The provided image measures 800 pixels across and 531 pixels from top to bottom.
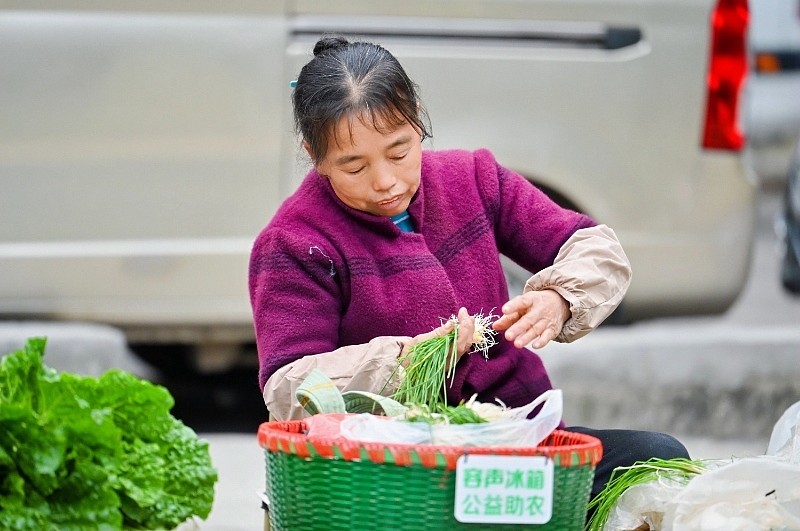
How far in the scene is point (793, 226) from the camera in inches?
267

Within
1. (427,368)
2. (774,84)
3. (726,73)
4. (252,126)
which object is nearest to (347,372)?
(427,368)

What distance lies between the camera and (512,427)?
6.38ft

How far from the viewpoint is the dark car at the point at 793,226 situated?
22.0 ft

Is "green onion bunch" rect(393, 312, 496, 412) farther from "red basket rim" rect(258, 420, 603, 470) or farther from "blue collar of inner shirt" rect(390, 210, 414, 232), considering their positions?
"blue collar of inner shirt" rect(390, 210, 414, 232)

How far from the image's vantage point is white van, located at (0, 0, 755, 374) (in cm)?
437

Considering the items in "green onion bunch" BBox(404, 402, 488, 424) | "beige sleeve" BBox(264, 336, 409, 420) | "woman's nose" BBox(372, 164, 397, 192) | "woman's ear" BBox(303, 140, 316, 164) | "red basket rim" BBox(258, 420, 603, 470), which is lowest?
"red basket rim" BBox(258, 420, 603, 470)

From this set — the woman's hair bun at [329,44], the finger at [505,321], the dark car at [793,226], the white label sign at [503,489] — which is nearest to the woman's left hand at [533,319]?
the finger at [505,321]

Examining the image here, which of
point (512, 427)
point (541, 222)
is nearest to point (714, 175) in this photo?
point (541, 222)

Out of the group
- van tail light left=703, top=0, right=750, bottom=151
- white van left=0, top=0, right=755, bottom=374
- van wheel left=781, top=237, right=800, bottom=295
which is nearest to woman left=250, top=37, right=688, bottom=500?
white van left=0, top=0, right=755, bottom=374

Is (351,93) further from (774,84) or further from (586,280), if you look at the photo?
(774,84)

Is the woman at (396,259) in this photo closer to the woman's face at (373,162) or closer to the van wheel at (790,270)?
the woman's face at (373,162)

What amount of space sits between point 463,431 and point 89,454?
0.82 metres

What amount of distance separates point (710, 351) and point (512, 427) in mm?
2693

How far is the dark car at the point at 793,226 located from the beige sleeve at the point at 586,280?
182 inches
